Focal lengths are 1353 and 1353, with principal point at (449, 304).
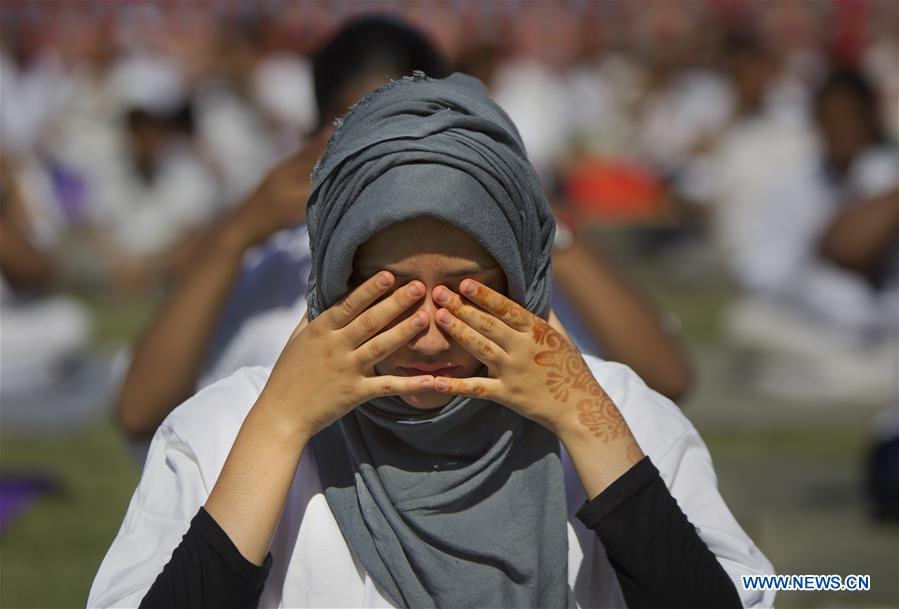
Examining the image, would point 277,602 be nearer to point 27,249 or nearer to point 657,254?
point 27,249

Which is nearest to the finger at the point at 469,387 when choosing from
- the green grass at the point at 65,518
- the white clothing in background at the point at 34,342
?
the green grass at the point at 65,518

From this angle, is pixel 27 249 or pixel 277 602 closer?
pixel 277 602

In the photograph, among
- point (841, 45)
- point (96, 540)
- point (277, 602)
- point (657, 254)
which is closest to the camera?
point (277, 602)

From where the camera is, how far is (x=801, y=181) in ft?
→ 25.7

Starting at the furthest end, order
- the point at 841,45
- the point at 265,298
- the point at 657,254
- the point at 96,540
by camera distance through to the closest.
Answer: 1. the point at 841,45
2. the point at 657,254
3. the point at 96,540
4. the point at 265,298

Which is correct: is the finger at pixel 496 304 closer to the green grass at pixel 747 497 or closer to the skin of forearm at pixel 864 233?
the green grass at pixel 747 497

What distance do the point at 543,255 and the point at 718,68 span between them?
14.3 meters

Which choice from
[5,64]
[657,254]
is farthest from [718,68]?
[5,64]

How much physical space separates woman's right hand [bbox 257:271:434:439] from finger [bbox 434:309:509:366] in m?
0.03

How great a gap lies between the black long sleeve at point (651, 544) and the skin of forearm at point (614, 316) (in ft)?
3.78

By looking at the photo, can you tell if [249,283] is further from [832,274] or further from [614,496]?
[832,274]

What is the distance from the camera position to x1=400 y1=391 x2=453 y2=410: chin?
2.06m

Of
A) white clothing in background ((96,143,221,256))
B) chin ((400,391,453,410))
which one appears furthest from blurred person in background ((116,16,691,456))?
white clothing in background ((96,143,221,256))

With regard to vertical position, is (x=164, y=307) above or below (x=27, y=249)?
below
